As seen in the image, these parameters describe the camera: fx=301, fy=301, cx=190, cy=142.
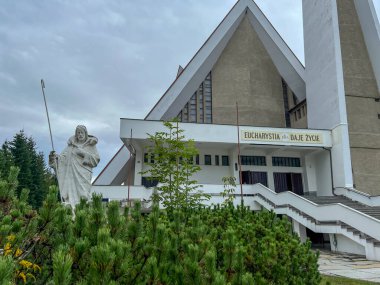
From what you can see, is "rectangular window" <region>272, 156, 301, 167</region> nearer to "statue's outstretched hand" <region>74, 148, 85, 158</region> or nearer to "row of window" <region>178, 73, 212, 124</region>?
"row of window" <region>178, 73, 212, 124</region>

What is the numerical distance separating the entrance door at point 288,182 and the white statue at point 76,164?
1645 centimetres

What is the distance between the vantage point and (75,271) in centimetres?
181

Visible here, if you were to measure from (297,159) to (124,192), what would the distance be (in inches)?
492

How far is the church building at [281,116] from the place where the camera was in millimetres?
17500

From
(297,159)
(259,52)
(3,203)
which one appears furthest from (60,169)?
(259,52)

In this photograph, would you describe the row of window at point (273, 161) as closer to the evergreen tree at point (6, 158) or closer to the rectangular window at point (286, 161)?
the rectangular window at point (286, 161)

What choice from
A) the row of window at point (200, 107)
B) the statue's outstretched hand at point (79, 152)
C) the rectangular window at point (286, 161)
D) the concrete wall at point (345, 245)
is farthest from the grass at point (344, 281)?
the row of window at point (200, 107)

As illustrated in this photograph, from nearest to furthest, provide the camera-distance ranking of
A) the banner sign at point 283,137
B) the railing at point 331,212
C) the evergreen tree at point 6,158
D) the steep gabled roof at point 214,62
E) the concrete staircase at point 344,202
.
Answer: the railing at point 331,212, the concrete staircase at point 344,202, the banner sign at point 283,137, the steep gabled roof at point 214,62, the evergreen tree at point 6,158

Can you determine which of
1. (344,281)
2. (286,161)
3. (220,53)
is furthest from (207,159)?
(344,281)

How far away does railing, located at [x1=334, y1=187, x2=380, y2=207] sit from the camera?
1558cm

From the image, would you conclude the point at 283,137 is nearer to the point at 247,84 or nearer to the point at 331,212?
the point at 247,84

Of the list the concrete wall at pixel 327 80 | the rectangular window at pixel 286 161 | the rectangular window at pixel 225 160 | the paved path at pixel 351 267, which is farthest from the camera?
the rectangular window at pixel 286 161

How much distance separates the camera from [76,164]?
644 cm

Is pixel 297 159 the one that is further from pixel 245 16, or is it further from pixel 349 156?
pixel 245 16
